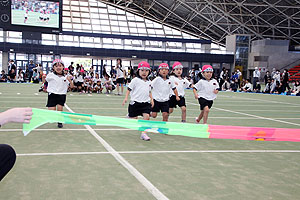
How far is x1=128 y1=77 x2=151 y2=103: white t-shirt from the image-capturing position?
650cm

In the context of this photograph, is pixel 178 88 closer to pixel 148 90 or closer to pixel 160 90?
pixel 160 90

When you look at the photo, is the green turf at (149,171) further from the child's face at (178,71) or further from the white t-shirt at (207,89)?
the child's face at (178,71)

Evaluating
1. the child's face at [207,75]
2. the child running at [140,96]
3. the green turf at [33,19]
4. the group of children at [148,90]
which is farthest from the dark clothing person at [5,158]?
the green turf at [33,19]

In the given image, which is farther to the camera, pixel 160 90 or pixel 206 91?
pixel 206 91

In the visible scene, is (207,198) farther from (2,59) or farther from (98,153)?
(2,59)

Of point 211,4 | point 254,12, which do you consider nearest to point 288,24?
point 254,12

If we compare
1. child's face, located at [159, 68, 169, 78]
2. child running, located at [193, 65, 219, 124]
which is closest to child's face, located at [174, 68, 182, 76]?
child running, located at [193, 65, 219, 124]

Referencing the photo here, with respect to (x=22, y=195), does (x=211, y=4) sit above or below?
above

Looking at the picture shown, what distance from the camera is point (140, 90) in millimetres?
6520

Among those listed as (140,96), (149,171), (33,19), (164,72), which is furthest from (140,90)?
(33,19)

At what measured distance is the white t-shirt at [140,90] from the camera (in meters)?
6.50

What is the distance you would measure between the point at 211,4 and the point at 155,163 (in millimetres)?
45695

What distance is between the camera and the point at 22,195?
3.03 meters

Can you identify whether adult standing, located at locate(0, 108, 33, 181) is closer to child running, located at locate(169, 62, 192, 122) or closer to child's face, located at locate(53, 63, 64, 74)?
child's face, located at locate(53, 63, 64, 74)
